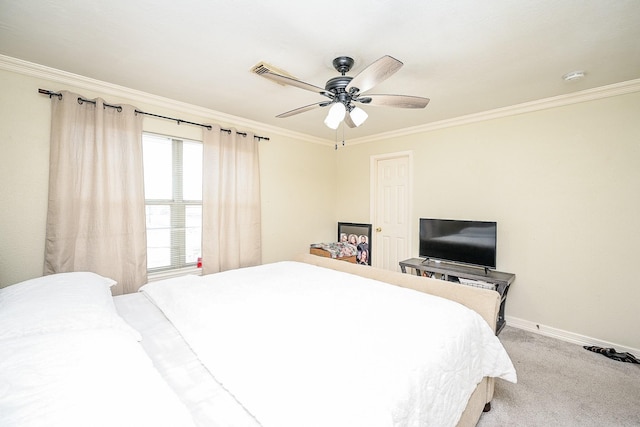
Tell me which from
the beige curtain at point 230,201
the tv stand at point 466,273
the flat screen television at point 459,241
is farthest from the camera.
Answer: the beige curtain at point 230,201

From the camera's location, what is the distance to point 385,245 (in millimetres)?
4270

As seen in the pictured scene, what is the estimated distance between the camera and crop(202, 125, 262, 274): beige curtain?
319 centimetres

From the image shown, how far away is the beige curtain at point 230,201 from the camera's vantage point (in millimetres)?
3188

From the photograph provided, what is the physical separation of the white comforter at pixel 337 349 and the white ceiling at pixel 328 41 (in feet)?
5.59

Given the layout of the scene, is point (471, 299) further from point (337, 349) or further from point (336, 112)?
point (336, 112)

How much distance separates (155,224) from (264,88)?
1.87 metres

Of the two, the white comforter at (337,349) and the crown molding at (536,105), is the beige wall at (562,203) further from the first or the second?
the white comforter at (337,349)

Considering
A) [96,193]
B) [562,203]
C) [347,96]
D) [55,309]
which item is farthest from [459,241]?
[96,193]

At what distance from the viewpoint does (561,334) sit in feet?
9.16

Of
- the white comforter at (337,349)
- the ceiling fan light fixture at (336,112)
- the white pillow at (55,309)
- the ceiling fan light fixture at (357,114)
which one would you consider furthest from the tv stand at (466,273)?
the white pillow at (55,309)

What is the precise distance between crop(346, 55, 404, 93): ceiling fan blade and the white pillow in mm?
1857

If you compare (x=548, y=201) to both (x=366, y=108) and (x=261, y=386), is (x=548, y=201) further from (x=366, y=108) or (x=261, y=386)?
(x=261, y=386)

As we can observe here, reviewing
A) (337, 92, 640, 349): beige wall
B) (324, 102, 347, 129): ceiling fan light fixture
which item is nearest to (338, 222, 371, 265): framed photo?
(337, 92, 640, 349): beige wall

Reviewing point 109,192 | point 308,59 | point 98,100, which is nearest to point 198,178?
point 109,192
